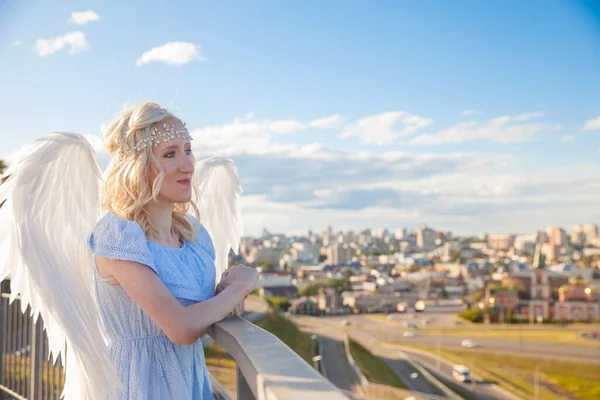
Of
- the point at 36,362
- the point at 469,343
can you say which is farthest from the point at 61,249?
the point at 469,343

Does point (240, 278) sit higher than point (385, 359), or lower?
higher

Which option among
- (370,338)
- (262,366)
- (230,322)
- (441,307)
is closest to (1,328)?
(230,322)

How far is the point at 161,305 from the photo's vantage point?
39.6 inches

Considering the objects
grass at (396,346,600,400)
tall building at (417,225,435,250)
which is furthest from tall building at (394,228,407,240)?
grass at (396,346,600,400)

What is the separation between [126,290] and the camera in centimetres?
104

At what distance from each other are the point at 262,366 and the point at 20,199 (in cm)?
57

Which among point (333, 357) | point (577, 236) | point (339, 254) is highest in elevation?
point (577, 236)

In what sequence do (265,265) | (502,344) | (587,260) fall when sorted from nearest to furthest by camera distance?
(502,344)
(265,265)
(587,260)

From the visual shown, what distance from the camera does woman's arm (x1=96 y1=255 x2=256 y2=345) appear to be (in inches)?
39.7

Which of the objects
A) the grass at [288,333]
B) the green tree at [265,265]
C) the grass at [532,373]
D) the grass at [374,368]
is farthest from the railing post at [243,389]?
the green tree at [265,265]

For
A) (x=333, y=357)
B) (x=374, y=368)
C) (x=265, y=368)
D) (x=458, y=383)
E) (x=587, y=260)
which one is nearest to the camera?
(x=265, y=368)

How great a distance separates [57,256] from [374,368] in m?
32.7

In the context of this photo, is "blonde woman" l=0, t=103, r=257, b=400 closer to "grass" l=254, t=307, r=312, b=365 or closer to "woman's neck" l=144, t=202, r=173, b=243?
"woman's neck" l=144, t=202, r=173, b=243

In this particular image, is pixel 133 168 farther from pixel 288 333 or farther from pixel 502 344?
pixel 502 344
